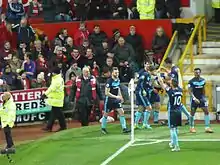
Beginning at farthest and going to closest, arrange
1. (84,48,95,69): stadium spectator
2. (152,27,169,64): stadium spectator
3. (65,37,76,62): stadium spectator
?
1. (152,27,169,64): stadium spectator
2. (65,37,76,62): stadium spectator
3. (84,48,95,69): stadium spectator

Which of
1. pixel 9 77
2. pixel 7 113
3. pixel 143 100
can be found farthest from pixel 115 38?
pixel 7 113

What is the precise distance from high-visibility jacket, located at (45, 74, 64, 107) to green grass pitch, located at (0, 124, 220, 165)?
4.29 ft

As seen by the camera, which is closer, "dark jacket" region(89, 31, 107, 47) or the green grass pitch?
the green grass pitch

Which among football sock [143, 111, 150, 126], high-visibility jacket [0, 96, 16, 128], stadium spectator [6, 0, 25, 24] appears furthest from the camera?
stadium spectator [6, 0, 25, 24]

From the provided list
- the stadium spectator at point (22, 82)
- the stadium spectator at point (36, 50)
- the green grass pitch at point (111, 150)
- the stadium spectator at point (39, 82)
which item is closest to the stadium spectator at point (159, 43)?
the stadium spectator at point (36, 50)

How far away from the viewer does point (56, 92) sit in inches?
941

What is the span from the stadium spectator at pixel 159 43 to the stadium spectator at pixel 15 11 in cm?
553

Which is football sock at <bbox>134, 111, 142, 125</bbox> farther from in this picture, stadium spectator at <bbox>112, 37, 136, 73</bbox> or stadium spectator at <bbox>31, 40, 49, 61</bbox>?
stadium spectator at <bbox>31, 40, 49, 61</bbox>

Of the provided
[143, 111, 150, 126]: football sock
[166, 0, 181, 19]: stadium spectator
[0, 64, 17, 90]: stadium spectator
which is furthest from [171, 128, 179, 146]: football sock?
[166, 0, 181, 19]: stadium spectator

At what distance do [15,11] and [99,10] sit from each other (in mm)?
3434

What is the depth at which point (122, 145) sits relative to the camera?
65.5 feet

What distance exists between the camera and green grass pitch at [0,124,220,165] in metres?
17.9

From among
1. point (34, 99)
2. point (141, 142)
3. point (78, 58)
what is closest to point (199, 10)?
point (78, 58)

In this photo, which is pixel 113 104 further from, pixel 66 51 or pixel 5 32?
pixel 5 32
